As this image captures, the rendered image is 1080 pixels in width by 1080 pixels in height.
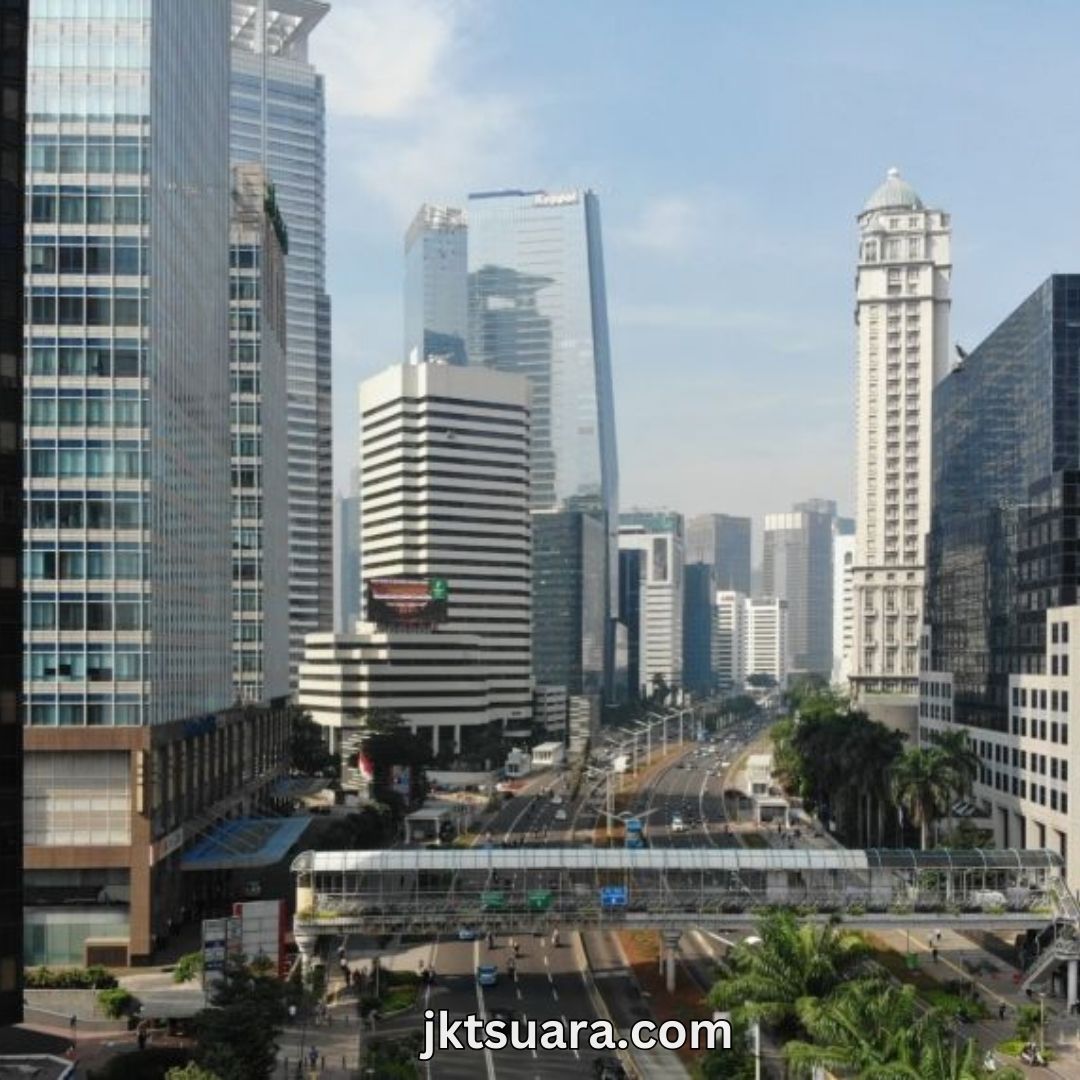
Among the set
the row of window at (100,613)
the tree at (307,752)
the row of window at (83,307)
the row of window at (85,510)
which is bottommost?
the tree at (307,752)

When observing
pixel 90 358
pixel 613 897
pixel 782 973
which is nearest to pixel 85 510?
pixel 90 358

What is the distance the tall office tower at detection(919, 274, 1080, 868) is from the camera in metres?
104

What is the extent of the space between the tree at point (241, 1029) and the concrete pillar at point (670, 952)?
2646 cm

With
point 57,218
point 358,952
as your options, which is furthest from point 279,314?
point 358,952

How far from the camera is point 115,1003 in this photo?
2815 inches

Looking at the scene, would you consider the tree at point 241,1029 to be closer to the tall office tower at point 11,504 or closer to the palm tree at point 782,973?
the tall office tower at point 11,504

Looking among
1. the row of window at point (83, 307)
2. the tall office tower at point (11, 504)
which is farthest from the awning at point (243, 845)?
the tall office tower at point (11, 504)

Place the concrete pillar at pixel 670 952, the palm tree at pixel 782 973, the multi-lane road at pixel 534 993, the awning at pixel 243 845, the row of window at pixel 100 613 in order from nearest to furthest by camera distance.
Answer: the palm tree at pixel 782 973
the multi-lane road at pixel 534 993
the concrete pillar at pixel 670 952
the row of window at pixel 100 613
the awning at pixel 243 845

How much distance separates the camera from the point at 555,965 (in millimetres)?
87188

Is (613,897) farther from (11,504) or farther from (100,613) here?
(11,504)

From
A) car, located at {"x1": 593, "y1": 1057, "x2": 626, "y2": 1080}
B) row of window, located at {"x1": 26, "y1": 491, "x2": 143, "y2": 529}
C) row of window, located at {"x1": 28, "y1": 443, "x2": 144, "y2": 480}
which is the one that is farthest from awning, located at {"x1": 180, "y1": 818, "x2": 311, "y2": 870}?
car, located at {"x1": 593, "y1": 1057, "x2": 626, "y2": 1080}

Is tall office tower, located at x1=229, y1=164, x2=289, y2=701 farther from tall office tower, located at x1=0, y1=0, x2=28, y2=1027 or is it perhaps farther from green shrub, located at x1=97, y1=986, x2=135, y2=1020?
tall office tower, located at x1=0, y1=0, x2=28, y2=1027

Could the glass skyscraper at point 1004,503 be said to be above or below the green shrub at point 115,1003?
above

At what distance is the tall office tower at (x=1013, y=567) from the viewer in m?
104
